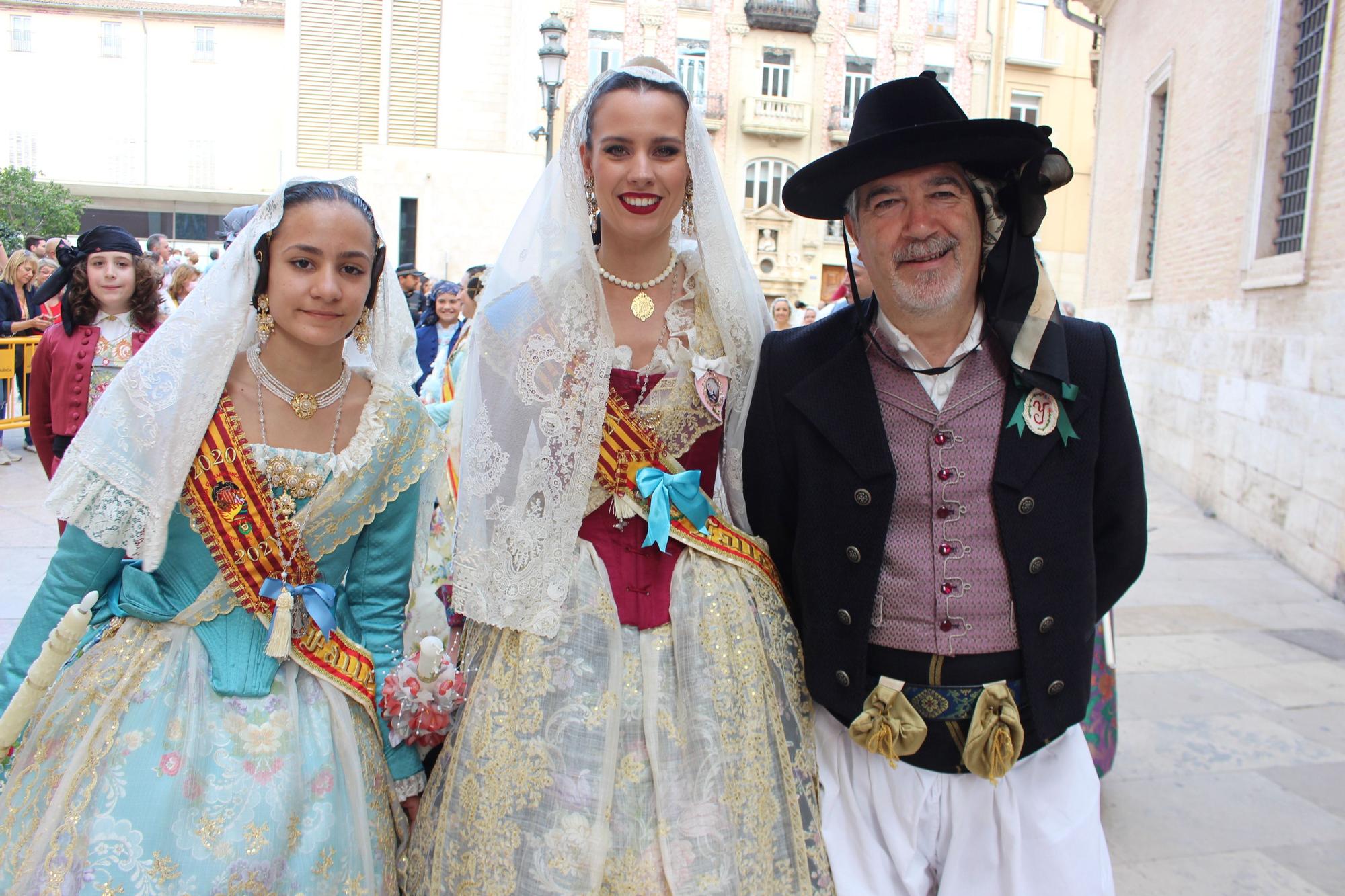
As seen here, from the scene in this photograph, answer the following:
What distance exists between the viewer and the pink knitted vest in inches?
79.0

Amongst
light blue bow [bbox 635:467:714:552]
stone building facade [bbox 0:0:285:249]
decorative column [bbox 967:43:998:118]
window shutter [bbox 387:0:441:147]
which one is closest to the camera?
light blue bow [bbox 635:467:714:552]

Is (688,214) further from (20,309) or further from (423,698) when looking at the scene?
(20,309)

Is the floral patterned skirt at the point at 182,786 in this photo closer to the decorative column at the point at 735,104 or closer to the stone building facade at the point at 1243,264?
the stone building facade at the point at 1243,264

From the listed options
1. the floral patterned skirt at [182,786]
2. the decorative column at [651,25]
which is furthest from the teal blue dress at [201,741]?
the decorative column at [651,25]

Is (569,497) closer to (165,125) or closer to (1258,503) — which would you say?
(1258,503)

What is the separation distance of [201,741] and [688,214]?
157 cm

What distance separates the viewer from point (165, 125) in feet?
109

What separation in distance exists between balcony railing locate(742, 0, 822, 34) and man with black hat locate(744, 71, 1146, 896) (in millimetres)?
29460

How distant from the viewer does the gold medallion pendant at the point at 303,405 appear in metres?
2.15

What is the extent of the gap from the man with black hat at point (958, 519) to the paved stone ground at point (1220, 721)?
144 centimetres

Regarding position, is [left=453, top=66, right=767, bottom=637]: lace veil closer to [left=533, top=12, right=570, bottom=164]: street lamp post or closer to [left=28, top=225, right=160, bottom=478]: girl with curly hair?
[left=28, top=225, right=160, bottom=478]: girl with curly hair

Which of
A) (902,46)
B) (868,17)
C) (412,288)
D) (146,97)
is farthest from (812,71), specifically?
(146,97)

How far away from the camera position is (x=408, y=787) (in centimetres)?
220

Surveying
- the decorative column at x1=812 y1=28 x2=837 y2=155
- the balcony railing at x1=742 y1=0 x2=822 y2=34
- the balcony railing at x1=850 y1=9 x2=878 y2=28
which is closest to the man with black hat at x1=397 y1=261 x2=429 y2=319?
the decorative column at x1=812 y1=28 x2=837 y2=155
